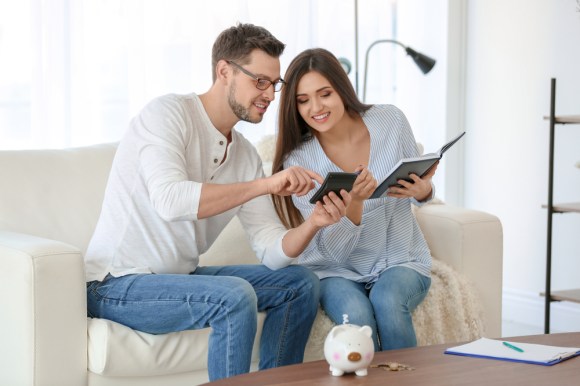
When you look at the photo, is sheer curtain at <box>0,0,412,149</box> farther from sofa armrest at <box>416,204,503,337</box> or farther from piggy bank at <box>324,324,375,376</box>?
piggy bank at <box>324,324,375,376</box>

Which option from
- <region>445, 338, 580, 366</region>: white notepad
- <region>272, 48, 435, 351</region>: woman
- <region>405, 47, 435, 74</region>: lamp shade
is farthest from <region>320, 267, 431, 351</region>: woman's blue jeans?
<region>405, 47, 435, 74</region>: lamp shade

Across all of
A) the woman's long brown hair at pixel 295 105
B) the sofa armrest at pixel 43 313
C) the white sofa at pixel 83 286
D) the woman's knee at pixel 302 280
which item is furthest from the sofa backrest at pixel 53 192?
the woman's knee at pixel 302 280

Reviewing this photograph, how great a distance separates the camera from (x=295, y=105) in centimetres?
269

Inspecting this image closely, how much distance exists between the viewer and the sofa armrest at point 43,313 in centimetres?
217

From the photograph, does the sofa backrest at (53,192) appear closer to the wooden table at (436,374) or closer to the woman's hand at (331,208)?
the woman's hand at (331,208)

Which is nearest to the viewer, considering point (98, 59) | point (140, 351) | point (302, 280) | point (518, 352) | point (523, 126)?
point (518, 352)

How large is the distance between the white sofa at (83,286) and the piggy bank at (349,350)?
0.71 m

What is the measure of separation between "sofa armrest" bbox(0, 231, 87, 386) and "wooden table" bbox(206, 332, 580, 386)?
645 millimetres

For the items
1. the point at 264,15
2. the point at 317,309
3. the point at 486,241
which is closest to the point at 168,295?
the point at 317,309

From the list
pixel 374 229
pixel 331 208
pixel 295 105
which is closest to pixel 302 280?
pixel 331 208

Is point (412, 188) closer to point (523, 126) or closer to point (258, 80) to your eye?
point (258, 80)

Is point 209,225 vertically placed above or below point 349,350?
above

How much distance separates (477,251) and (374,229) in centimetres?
40

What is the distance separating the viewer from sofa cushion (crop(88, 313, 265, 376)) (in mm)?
2262
